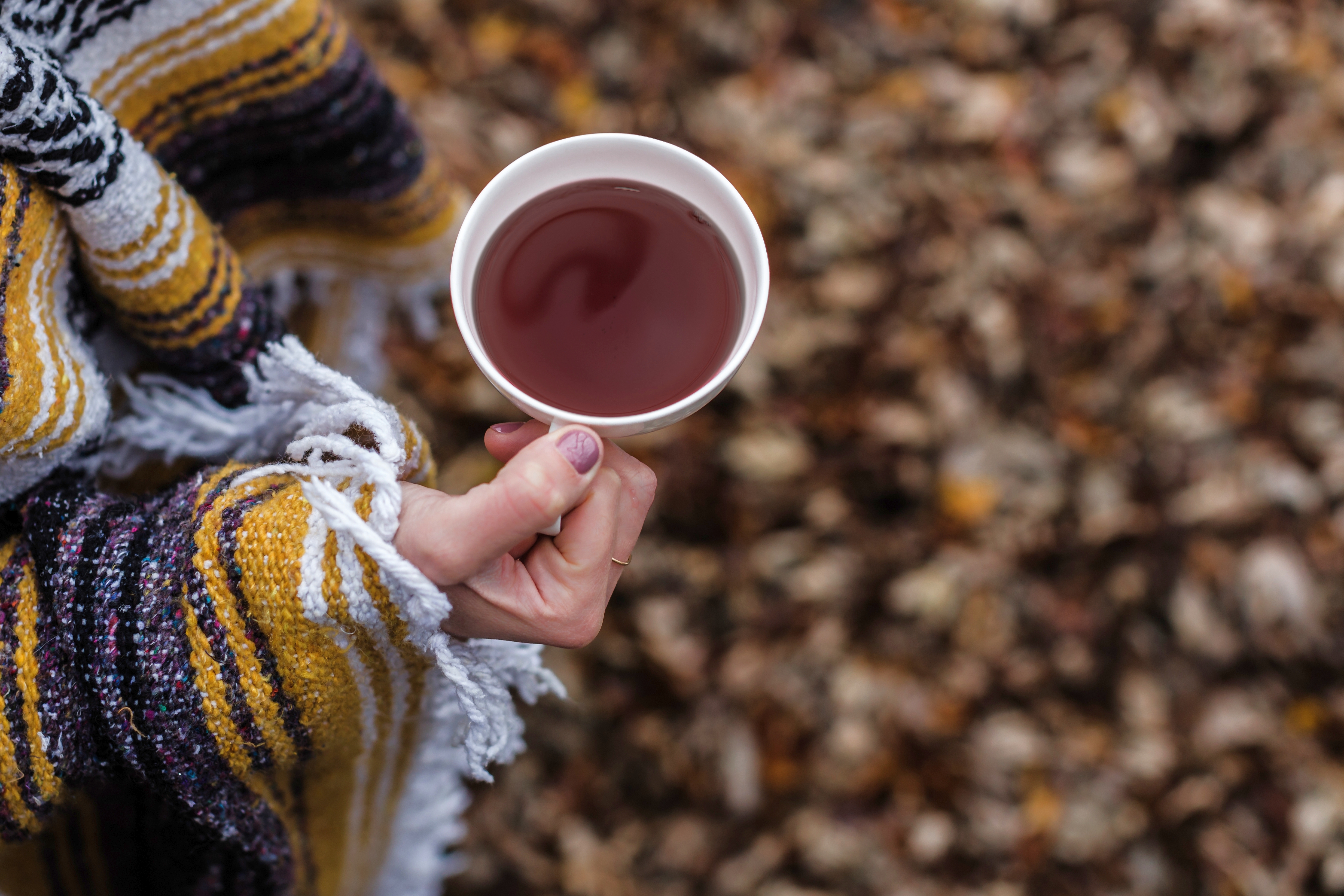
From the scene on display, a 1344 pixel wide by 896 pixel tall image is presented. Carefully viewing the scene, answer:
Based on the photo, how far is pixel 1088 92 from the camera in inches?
70.0

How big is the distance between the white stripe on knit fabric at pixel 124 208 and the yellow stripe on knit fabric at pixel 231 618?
0.26 meters

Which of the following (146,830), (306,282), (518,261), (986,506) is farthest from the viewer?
(986,506)

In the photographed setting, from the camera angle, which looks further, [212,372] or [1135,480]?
[1135,480]

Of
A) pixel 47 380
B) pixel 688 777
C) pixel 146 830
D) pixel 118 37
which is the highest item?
pixel 118 37

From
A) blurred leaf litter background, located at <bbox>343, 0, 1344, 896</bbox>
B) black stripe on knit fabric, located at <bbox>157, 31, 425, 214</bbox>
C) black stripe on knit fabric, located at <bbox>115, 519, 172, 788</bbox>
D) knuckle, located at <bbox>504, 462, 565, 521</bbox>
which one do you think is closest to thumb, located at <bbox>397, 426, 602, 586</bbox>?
knuckle, located at <bbox>504, 462, 565, 521</bbox>

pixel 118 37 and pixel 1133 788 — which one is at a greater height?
pixel 118 37

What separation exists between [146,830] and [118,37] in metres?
0.89

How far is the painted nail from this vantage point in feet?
2.31

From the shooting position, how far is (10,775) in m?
0.73

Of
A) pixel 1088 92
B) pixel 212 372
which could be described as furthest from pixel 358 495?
pixel 1088 92

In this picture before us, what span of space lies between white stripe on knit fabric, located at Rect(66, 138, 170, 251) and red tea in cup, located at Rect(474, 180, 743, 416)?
302 millimetres

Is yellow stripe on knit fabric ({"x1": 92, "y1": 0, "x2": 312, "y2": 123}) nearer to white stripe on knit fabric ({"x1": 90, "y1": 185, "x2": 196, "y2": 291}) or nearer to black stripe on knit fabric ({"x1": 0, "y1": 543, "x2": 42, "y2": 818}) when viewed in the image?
white stripe on knit fabric ({"x1": 90, "y1": 185, "x2": 196, "y2": 291})

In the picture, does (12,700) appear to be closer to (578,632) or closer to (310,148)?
(578,632)

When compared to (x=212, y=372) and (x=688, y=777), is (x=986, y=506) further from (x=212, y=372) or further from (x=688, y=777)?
(x=212, y=372)
